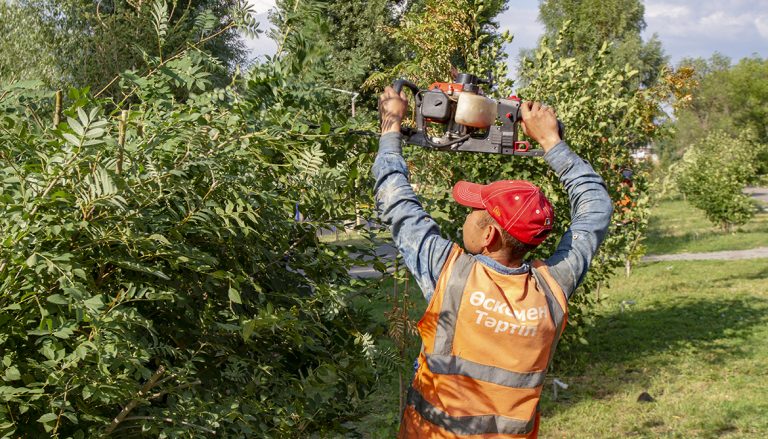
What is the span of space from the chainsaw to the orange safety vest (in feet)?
1.51

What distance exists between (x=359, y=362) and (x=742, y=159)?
26300 mm

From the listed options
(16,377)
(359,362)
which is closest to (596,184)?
(359,362)

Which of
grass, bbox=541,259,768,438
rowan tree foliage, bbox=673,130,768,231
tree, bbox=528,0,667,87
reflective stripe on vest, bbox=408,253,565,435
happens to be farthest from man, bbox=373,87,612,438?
tree, bbox=528,0,667,87

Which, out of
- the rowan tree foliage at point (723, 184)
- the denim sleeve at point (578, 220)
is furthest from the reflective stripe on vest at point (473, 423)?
the rowan tree foliage at point (723, 184)

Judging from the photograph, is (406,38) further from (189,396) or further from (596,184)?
(189,396)

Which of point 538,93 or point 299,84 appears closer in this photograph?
point 299,84

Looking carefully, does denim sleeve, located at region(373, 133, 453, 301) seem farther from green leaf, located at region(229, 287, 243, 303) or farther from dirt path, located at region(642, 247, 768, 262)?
dirt path, located at region(642, 247, 768, 262)

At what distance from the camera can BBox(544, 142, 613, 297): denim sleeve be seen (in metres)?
2.77

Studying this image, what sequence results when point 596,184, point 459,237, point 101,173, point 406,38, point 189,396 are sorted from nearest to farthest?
point 101,173 < point 189,396 < point 596,184 < point 459,237 < point 406,38

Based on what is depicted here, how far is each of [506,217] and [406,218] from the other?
0.33m

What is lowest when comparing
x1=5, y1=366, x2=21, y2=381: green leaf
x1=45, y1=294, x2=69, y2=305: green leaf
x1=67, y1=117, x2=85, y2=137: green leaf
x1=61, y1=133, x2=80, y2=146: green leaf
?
x1=5, y1=366, x2=21, y2=381: green leaf

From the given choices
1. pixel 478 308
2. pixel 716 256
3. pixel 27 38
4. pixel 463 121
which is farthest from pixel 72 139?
pixel 716 256

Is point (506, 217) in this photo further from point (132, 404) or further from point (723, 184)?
point (723, 184)

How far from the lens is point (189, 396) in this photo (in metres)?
2.13
